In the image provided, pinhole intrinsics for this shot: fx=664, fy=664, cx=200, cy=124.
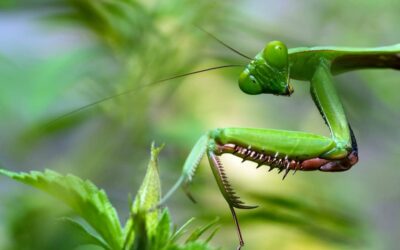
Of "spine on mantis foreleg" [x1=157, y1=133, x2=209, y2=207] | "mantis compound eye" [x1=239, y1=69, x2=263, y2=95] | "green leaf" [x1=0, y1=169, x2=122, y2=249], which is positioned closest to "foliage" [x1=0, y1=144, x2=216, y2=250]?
"green leaf" [x1=0, y1=169, x2=122, y2=249]

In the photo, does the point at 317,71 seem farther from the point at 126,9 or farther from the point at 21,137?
the point at 21,137

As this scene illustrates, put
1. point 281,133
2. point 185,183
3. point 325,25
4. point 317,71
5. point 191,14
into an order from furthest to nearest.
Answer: point 325,25
point 191,14
point 317,71
point 281,133
point 185,183

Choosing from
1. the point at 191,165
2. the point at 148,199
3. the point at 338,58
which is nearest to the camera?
the point at 148,199

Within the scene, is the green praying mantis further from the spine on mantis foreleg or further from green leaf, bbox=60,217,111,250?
green leaf, bbox=60,217,111,250

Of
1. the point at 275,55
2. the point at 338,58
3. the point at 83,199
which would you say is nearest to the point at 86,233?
the point at 83,199

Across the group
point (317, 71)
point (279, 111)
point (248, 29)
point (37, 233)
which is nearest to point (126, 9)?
point (248, 29)

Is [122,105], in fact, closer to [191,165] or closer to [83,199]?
[191,165]
